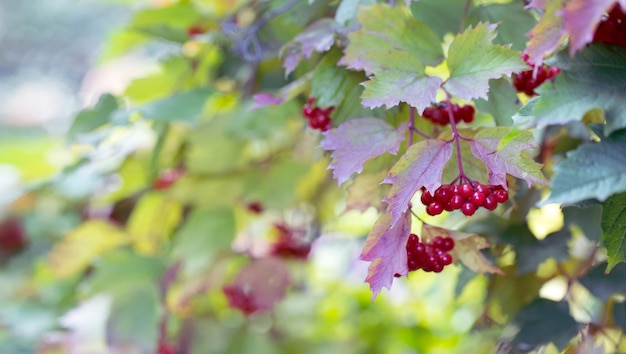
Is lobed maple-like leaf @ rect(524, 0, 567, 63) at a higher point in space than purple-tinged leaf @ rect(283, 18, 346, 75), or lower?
higher

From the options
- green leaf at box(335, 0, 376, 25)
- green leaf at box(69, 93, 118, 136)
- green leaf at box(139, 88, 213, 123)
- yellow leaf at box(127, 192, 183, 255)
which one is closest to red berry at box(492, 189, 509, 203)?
green leaf at box(335, 0, 376, 25)

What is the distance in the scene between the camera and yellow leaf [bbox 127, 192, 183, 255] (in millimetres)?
1155

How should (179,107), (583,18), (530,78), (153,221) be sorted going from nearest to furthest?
(583,18)
(530,78)
(179,107)
(153,221)

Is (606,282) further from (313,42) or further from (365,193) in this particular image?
(313,42)

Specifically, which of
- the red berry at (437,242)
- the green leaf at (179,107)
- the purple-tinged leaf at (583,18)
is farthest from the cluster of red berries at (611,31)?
the green leaf at (179,107)

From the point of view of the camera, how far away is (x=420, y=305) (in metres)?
1.52

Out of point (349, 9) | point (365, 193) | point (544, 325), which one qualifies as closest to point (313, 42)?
point (349, 9)

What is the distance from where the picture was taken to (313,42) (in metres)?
0.64

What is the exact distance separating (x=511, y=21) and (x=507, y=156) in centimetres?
23

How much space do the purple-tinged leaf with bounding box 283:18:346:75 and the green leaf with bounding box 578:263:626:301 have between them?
15.0 inches

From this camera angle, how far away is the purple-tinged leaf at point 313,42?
0.63 m

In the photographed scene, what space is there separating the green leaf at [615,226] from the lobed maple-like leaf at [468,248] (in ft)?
0.36

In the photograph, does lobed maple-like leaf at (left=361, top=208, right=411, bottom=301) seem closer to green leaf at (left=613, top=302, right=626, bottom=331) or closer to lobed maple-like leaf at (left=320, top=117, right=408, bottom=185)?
lobed maple-like leaf at (left=320, top=117, right=408, bottom=185)

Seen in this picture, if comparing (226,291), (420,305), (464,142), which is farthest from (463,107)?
(420,305)
